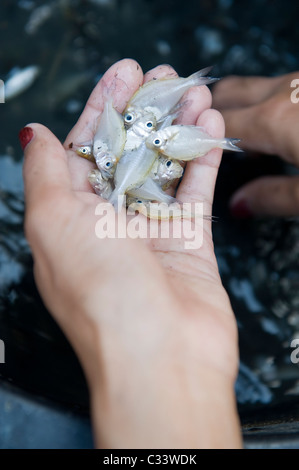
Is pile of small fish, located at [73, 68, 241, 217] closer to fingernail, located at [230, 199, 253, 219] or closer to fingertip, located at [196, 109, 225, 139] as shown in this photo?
fingertip, located at [196, 109, 225, 139]

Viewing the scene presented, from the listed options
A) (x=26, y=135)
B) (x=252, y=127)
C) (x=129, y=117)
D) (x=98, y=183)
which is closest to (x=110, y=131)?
(x=129, y=117)

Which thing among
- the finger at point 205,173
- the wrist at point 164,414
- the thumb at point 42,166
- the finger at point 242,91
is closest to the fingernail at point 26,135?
the thumb at point 42,166

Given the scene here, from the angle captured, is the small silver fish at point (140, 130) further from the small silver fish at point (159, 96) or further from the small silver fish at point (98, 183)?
the small silver fish at point (98, 183)

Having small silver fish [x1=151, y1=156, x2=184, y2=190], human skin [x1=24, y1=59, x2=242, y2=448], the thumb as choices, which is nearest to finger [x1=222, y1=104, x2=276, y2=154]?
small silver fish [x1=151, y1=156, x2=184, y2=190]

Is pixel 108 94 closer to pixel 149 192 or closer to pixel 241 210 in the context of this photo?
pixel 149 192
